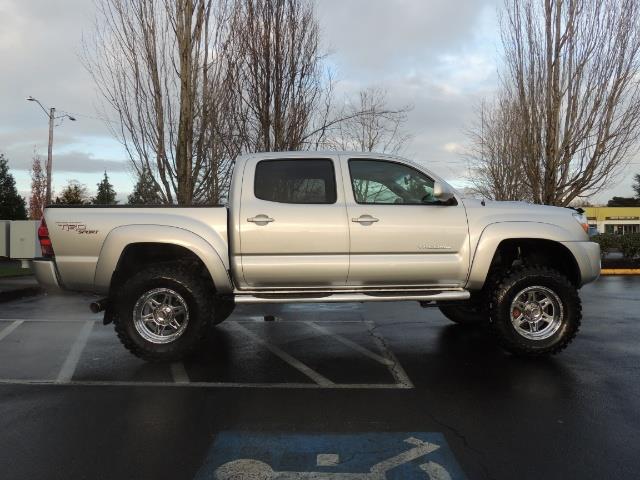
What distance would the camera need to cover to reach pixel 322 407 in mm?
4305

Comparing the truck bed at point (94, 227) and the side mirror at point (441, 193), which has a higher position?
the side mirror at point (441, 193)

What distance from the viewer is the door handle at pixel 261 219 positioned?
5.61 metres

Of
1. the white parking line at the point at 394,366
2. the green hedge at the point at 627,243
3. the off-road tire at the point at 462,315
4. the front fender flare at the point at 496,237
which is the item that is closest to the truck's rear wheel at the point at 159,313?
the white parking line at the point at 394,366

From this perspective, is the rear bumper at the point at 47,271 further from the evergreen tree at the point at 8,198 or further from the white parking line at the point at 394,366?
the evergreen tree at the point at 8,198

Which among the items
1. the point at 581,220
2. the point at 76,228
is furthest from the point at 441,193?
the point at 76,228

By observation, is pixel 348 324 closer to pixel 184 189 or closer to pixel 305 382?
pixel 305 382

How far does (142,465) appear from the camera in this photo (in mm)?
3271

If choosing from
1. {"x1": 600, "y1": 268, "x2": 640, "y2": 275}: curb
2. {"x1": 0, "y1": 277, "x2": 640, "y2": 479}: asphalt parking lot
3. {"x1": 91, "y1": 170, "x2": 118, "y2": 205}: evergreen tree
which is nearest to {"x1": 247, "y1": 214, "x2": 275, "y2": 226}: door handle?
{"x1": 0, "y1": 277, "x2": 640, "y2": 479}: asphalt parking lot

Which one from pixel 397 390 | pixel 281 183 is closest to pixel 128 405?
pixel 397 390

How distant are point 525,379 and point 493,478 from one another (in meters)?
2.19

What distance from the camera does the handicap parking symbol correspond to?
3131 millimetres

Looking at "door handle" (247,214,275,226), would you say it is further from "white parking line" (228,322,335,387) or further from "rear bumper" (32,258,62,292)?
"rear bumper" (32,258,62,292)

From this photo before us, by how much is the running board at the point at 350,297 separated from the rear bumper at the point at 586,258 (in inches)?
48.1

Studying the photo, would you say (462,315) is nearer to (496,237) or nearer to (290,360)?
(496,237)
